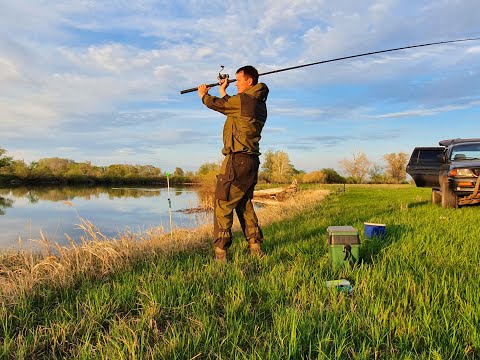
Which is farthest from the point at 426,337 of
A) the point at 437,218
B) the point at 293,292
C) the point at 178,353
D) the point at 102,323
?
the point at 437,218

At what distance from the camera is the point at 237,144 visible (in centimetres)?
470

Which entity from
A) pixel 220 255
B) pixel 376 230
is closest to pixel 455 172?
pixel 376 230

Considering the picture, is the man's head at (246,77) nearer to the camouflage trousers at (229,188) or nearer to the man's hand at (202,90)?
the man's hand at (202,90)

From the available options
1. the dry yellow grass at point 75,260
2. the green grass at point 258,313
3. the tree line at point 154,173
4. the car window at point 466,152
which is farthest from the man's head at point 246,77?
the tree line at point 154,173

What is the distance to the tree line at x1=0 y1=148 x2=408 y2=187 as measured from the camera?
5453 centimetres

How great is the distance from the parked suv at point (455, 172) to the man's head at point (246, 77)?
8264mm

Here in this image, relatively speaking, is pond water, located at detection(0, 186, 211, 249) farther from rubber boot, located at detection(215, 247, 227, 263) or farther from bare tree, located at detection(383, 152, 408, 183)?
bare tree, located at detection(383, 152, 408, 183)

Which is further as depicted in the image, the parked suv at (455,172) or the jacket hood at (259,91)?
the parked suv at (455,172)

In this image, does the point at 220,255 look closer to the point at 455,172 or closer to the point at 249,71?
the point at 249,71

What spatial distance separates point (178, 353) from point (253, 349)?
499mm

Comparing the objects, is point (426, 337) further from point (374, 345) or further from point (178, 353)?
point (178, 353)

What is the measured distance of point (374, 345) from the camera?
2391 millimetres

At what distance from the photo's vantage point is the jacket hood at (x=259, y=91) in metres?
4.80

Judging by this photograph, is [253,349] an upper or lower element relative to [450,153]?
lower
